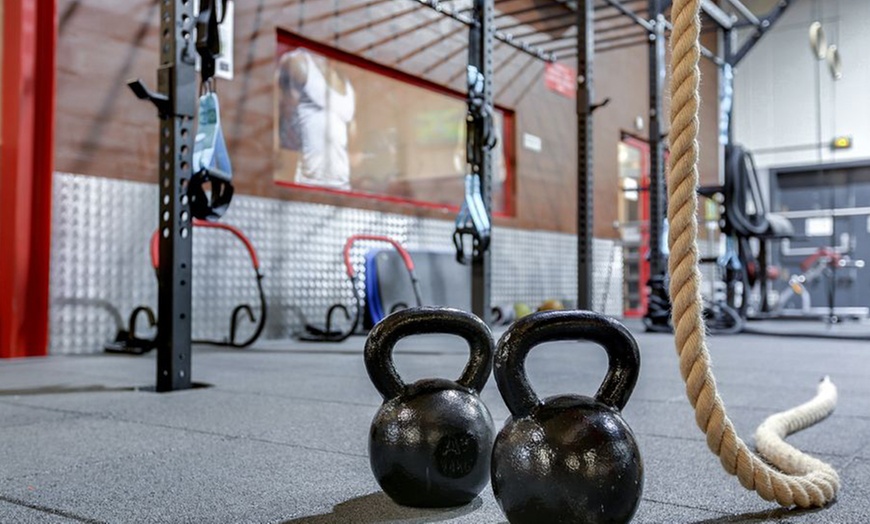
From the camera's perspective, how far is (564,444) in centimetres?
70

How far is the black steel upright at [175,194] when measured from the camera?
6.80ft

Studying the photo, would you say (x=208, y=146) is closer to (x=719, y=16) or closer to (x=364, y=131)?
(x=364, y=131)

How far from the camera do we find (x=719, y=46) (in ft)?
32.6

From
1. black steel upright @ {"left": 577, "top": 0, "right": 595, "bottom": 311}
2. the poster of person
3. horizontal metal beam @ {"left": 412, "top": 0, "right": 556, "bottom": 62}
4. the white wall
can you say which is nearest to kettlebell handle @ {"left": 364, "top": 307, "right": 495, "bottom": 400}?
horizontal metal beam @ {"left": 412, "top": 0, "right": 556, "bottom": 62}

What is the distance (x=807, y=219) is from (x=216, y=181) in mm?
9453

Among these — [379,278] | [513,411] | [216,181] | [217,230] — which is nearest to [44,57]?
[217,230]

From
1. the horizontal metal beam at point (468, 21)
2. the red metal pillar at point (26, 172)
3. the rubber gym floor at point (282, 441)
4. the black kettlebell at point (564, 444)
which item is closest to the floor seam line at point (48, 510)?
the rubber gym floor at point (282, 441)

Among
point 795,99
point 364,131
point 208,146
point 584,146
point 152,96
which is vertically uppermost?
point 795,99

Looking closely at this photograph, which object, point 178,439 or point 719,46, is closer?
point 178,439

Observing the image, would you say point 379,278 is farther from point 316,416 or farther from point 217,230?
point 316,416

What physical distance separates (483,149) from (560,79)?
4.01m

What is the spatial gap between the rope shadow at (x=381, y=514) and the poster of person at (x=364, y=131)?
373 centimetres

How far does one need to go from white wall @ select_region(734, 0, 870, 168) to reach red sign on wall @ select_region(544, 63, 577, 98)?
384 centimetres

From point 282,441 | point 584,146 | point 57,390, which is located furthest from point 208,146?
point 584,146
